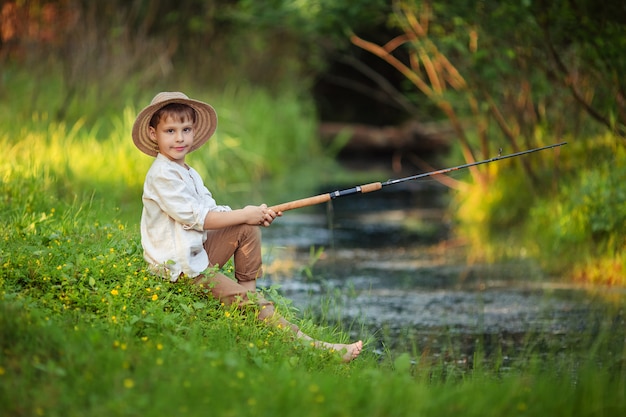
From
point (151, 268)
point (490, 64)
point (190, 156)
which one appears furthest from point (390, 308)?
point (190, 156)

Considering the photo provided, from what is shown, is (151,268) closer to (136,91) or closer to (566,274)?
(566,274)

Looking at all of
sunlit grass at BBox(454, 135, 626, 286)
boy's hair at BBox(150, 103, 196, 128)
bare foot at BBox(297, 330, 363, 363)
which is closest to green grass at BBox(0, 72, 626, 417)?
bare foot at BBox(297, 330, 363, 363)

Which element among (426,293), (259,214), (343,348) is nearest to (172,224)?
(259,214)

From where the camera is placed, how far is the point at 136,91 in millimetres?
13492

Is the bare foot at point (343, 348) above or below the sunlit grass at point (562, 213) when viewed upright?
below

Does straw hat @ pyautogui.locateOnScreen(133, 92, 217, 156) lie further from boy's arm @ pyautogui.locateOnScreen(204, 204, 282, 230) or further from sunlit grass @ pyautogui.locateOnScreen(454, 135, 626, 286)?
sunlit grass @ pyautogui.locateOnScreen(454, 135, 626, 286)

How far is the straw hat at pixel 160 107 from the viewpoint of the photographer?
5.20m

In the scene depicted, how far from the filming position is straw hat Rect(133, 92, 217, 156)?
5.20 meters

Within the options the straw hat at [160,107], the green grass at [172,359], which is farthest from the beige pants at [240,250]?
the straw hat at [160,107]

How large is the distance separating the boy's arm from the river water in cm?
68

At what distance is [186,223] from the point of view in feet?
16.7

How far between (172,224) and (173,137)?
0.43 meters

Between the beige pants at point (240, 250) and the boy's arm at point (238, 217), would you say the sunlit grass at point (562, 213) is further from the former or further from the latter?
the boy's arm at point (238, 217)

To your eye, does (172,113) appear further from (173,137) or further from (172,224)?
(172,224)
